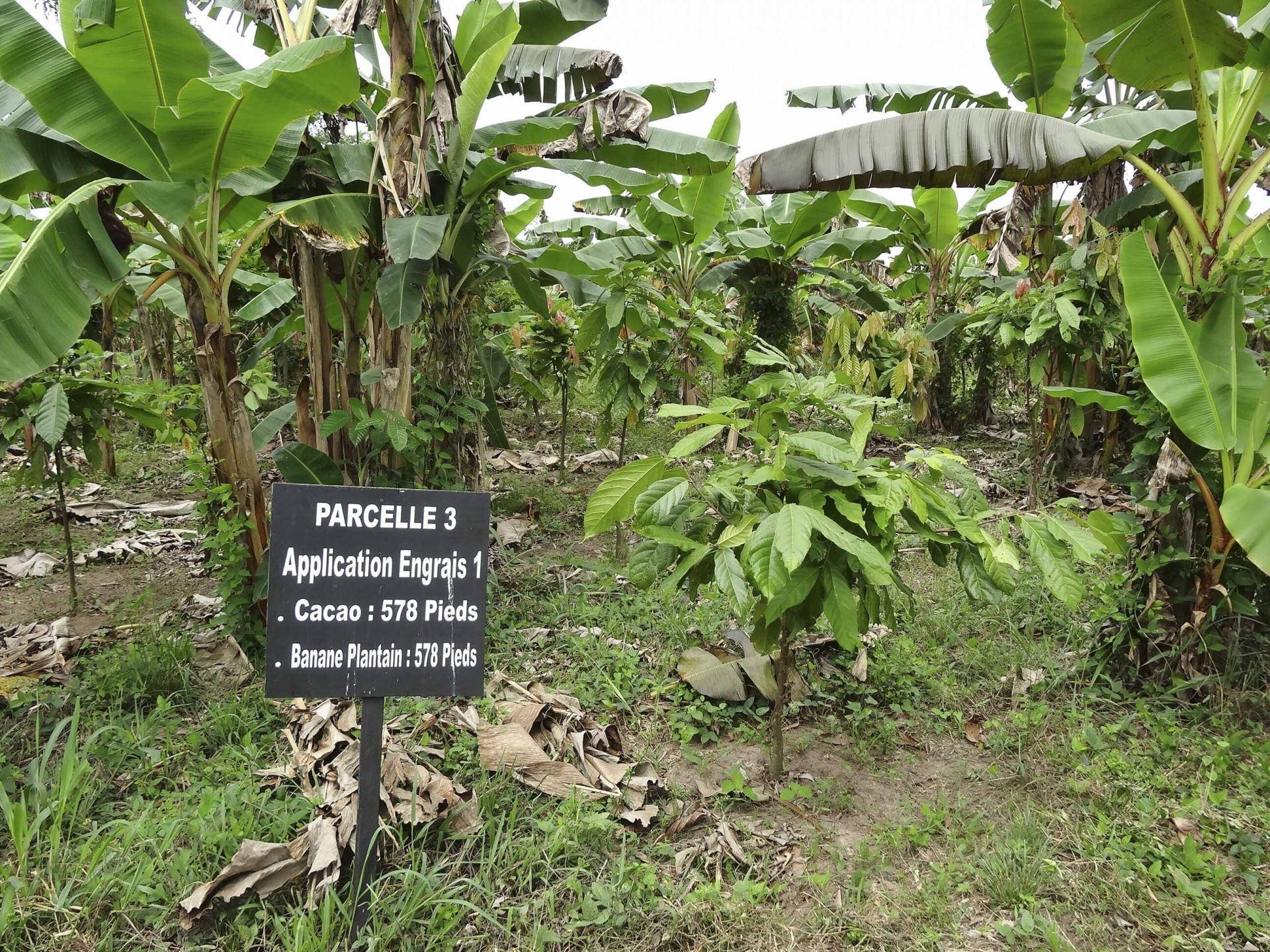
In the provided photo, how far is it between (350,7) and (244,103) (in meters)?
0.99

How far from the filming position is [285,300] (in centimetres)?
501

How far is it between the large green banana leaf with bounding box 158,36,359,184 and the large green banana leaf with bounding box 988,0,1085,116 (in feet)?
11.7

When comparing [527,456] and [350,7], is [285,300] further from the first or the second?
[527,456]

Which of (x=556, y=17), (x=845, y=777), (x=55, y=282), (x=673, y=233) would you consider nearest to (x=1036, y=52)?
(x=673, y=233)

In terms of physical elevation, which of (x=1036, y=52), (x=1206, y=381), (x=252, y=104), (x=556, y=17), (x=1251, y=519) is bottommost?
(x=1251, y=519)

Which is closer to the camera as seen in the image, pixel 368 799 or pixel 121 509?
pixel 368 799

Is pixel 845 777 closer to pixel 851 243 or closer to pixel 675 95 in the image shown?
pixel 675 95

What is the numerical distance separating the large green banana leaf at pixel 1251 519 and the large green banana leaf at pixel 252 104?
142 inches

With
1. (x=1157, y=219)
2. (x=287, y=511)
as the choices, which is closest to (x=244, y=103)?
(x=287, y=511)

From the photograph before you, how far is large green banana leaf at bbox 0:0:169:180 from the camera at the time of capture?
2836 mm

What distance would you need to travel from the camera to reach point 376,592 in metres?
2.07

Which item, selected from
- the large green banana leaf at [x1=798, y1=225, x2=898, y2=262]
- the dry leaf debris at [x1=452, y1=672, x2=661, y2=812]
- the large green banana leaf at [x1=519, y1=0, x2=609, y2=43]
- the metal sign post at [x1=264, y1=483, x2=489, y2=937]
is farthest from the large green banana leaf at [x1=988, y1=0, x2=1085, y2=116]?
the dry leaf debris at [x1=452, y1=672, x2=661, y2=812]

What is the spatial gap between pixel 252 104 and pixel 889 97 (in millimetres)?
4129

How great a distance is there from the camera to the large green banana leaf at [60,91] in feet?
9.30
